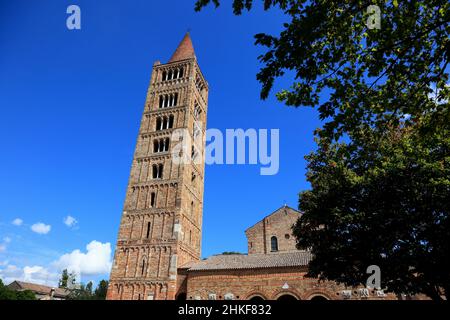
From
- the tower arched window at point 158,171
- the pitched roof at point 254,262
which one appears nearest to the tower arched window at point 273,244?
the pitched roof at point 254,262

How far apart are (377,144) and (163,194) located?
21523mm

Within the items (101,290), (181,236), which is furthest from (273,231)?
(101,290)

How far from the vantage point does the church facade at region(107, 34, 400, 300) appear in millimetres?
22250

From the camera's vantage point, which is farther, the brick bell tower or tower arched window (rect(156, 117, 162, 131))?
tower arched window (rect(156, 117, 162, 131))

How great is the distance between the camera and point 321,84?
6.46 meters

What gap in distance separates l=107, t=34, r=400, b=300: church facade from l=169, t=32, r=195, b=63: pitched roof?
0.78 ft

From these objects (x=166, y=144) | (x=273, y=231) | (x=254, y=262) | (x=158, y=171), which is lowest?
(x=254, y=262)

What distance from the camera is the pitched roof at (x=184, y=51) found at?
38156 millimetres

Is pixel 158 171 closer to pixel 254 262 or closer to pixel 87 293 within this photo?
pixel 254 262

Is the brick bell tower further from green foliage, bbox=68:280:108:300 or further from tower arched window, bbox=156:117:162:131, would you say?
green foliage, bbox=68:280:108:300

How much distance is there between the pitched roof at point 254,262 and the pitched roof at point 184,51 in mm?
25048

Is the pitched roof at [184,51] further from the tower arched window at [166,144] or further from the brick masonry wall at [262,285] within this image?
the brick masonry wall at [262,285]

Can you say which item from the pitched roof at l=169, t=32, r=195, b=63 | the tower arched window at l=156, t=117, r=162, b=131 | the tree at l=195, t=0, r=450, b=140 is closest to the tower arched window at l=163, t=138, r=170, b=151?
the tower arched window at l=156, t=117, r=162, b=131

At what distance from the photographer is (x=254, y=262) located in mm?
23875
